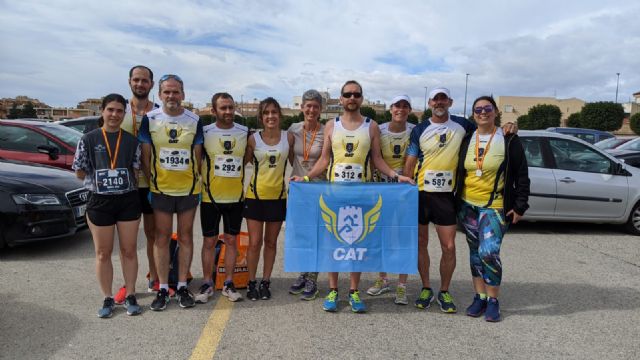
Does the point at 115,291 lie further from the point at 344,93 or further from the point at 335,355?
the point at 344,93

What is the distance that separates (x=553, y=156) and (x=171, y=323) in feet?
20.7

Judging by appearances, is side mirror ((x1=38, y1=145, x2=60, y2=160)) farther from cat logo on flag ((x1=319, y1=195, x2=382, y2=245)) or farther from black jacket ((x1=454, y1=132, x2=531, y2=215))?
black jacket ((x1=454, y1=132, x2=531, y2=215))

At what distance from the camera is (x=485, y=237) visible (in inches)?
150

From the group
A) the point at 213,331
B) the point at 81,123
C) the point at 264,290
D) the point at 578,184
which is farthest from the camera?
the point at 81,123

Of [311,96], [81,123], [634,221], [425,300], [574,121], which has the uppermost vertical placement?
[574,121]

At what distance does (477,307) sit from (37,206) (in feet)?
16.6

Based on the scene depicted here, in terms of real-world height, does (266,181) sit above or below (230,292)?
above

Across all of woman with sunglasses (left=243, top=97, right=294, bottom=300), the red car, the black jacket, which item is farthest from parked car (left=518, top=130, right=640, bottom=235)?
the red car

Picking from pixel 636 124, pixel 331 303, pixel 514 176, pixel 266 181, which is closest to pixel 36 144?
pixel 266 181

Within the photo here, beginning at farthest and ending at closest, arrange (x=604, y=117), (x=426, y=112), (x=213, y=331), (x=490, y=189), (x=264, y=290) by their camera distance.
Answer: (x=604, y=117)
(x=426, y=112)
(x=264, y=290)
(x=490, y=189)
(x=213, y=331)

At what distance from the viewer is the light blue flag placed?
157 inches

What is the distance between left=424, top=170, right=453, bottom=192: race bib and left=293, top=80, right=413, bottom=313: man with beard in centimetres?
19

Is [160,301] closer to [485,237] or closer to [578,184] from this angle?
[485,237]

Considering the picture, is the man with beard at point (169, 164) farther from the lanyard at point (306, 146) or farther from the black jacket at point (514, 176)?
the black jacket at point (514, 176)
